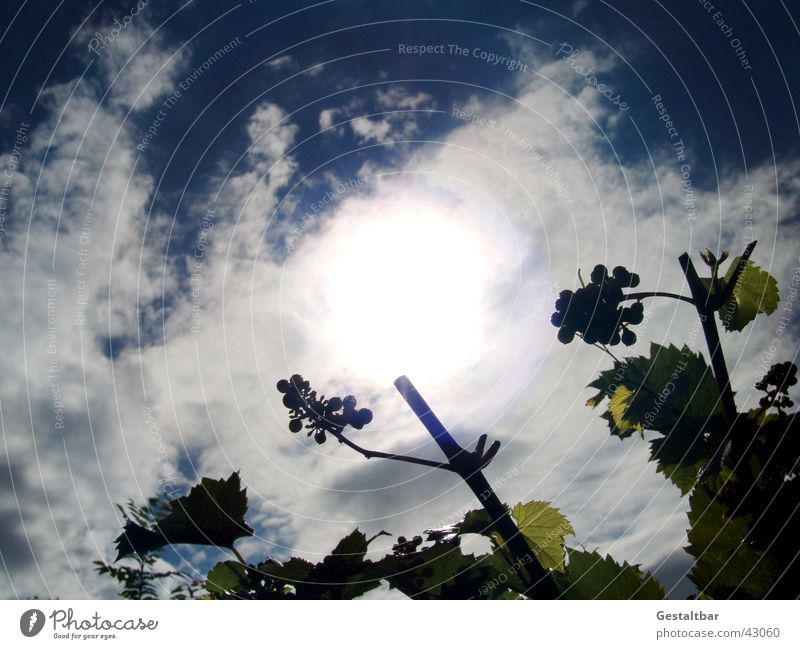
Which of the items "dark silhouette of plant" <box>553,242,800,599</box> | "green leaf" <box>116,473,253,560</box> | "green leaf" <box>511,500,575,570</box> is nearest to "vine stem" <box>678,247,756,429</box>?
"dark silhouette of plant" <box>553,242,800,599</box>

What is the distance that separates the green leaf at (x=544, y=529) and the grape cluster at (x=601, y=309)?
4.90ft

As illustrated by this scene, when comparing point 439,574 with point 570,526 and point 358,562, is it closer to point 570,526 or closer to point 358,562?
point 358,562

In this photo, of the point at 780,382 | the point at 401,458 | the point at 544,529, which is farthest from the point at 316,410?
the point at 780,382

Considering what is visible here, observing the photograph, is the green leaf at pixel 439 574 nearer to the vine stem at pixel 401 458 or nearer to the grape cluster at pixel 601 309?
the vine stem at pixel 401 458

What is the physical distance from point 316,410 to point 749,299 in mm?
3690

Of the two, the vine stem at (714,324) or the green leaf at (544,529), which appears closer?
the vine stem at (714,324)

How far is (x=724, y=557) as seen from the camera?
124 inches

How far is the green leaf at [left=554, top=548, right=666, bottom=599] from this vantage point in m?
3.38

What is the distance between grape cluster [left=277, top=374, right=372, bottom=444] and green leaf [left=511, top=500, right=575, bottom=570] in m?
1.57

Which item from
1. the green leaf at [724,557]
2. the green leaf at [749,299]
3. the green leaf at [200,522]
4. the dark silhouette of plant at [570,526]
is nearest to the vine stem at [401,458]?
the dark silhouette of plant at [570,526]

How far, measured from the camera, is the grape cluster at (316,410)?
351cm

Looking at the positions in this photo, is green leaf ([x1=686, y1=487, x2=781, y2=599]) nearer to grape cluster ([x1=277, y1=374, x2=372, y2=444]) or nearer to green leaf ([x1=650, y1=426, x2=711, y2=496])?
green leaf ([x1=650, y1=426, x2=711, y2=496])
